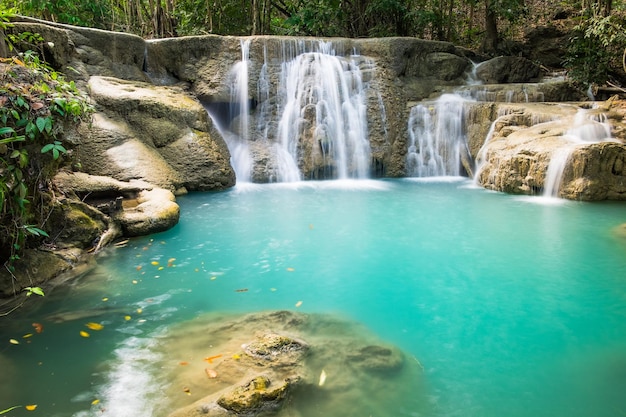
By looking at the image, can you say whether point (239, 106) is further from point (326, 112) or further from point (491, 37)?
point (491, 37)

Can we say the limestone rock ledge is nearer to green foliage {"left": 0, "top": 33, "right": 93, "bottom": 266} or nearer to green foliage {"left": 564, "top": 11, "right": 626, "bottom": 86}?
green foliage {"left": 564, "top": 11, "right": 626, "bottom": 86}

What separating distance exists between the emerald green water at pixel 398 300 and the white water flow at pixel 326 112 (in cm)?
347

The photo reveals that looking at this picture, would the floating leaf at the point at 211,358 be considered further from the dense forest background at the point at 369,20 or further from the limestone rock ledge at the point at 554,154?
the dense forest background at the point at 369,20

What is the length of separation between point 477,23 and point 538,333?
19303mm

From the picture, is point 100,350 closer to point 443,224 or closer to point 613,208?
point 443,224

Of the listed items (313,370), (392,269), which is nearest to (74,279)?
(313,370)

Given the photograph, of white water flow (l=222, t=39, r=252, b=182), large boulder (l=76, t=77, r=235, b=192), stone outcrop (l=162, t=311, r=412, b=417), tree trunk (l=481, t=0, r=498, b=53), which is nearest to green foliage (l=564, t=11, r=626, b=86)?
tree trunk (l=481, t=0, r=498, b=53)

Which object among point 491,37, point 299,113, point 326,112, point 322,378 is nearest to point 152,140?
point 299,113

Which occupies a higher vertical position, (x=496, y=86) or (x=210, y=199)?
(x=496, y=86)

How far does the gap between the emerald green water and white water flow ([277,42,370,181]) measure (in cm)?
347

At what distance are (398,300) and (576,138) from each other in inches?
256

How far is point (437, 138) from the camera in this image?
37.4ft

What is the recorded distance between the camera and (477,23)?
65.3 ft

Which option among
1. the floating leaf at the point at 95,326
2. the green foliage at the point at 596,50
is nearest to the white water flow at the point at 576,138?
the green foliage at the point at 596,50
